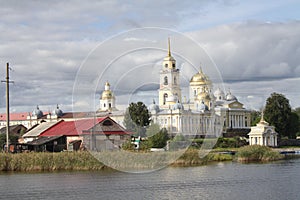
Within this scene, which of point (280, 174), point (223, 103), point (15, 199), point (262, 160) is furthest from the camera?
point (223, 103)

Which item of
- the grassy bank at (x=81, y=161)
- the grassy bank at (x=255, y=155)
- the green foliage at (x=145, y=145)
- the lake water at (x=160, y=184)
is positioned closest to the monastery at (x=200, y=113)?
the green foliage at (x=145, y=145)

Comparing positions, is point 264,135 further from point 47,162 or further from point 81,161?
point 47,162

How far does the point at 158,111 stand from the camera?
94312 mm

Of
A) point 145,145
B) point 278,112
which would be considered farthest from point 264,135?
point 145,145

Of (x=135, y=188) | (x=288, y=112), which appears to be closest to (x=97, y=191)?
(x=135, y=188)

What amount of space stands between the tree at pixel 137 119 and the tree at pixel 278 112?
20728mm

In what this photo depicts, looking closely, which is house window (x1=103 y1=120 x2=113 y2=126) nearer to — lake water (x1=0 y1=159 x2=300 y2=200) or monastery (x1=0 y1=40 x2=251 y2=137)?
monastery (x1=0 y1=40 x2=251 y2=137)

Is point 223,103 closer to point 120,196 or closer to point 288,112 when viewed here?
point 288,112

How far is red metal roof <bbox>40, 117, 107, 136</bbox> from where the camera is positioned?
54.3m

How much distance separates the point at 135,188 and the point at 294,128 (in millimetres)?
60308

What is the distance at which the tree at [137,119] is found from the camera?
5584 centimetres

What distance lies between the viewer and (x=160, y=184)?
31672 mm

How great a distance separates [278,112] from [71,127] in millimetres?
35552

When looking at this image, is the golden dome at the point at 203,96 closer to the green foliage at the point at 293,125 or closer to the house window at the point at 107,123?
the green foliage at the point at 293,125
